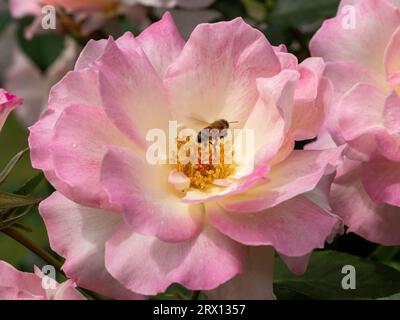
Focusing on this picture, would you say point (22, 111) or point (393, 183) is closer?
point (393, 183)

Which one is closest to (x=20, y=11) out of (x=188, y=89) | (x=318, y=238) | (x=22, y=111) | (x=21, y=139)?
(x=22, y=111)

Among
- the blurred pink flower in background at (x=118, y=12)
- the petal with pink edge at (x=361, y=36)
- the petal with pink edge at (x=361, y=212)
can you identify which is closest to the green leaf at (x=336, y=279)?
the petal with pink edge at (x=361, y=212)

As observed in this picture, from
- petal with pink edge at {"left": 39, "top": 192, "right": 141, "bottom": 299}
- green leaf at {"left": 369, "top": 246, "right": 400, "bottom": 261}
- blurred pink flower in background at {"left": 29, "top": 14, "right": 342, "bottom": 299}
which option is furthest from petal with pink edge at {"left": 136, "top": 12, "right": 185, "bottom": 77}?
green leaf at {"left": 369, "top": 246, "right": 400, "bottom": 261}

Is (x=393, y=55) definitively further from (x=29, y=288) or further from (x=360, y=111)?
(x=29, y=288)

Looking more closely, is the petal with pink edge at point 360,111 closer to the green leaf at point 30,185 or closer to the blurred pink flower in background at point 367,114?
the blurred pink flower in background at point 367,114

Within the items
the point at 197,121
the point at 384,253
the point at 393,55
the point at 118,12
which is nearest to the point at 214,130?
the point at 197,121
